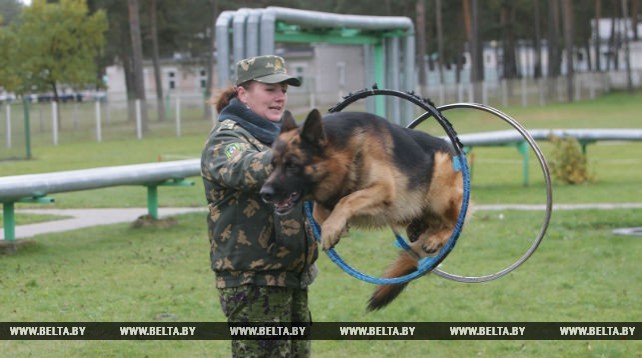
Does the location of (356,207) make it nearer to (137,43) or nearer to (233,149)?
(233,149)

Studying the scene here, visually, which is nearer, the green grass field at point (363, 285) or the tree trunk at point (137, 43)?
the green grass field at point (363, 285)

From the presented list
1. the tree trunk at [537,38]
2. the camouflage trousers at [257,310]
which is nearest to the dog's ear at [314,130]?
the camouflage trousers at [257,310]

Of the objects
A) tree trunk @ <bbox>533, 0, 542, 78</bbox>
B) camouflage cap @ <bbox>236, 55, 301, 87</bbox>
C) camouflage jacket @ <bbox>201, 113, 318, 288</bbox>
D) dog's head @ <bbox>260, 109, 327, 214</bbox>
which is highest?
tree trunk @ <bbox>533, 0, 542, 78</bbox>

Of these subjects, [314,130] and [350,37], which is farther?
[350,37]

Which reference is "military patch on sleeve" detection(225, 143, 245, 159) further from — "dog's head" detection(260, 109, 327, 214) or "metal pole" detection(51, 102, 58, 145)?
"metal pole" detection(51, 102, 58, 145)

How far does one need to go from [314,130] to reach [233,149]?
0.64 meters

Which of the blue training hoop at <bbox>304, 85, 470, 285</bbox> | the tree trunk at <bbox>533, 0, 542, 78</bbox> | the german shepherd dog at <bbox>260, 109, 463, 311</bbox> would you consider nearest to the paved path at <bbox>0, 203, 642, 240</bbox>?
the blue training hoop at <bbox>304, 85, 470, 285</bbox>

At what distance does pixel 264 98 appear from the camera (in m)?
4.94

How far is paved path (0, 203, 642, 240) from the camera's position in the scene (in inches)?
551

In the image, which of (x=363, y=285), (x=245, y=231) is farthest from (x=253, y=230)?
(x=363, y=285)

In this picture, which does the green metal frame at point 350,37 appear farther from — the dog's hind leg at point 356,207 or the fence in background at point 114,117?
the fence in background at point 114,117

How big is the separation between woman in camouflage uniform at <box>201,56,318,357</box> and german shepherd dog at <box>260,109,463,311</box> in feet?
0.91

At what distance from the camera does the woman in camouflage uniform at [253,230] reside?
4797 millimetres

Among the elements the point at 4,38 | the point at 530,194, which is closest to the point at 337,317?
the point at 530,194
